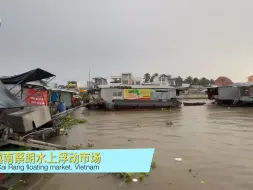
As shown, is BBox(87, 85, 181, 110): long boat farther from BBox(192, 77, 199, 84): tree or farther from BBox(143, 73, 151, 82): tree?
BBox(192, 77, 199, 84): tree

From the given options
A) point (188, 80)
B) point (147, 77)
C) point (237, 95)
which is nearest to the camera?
point (237, 95)

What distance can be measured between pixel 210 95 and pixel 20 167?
131 ft

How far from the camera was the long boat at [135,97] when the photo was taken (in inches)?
1104

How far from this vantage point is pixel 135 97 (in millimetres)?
29000

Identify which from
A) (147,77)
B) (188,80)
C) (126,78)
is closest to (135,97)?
(126,78)

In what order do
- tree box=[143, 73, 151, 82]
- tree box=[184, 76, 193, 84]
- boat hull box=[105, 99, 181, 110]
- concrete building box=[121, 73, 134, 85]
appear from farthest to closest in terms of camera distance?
tree box=[184, 76, 193, 84]
tree box=[143, 73, 151, 82]
concrete building box=[121, 73, 134, 85]
boat hull box=[105, 99, 181, 110]

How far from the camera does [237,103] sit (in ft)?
98.7

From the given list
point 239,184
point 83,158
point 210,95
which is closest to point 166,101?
point 210,95

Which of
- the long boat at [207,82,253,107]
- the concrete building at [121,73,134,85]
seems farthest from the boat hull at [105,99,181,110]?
the concrete building at [121,73,134,85]

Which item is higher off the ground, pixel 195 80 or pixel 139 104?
pixel 195 80

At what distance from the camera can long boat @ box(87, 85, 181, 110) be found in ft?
92.0

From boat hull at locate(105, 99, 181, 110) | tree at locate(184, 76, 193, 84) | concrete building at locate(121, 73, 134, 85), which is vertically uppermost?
tree at locate(184, 76, 193, 84)

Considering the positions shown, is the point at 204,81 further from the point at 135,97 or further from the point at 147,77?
the point at 135,97

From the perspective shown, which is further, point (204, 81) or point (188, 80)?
point (188, 80)
